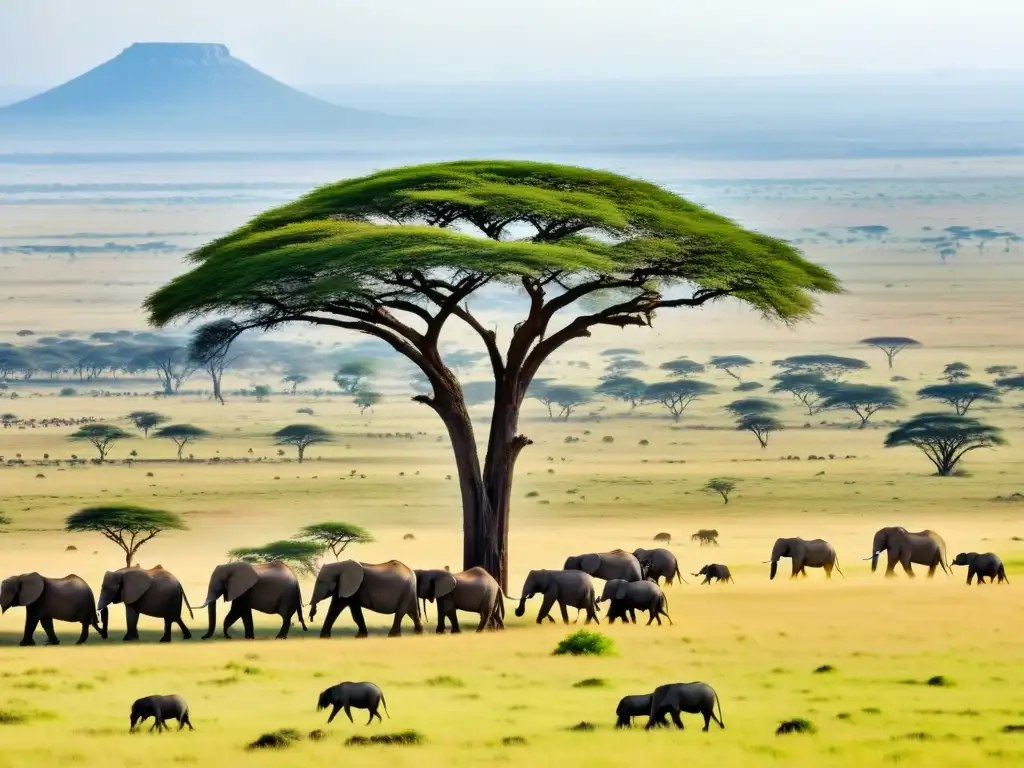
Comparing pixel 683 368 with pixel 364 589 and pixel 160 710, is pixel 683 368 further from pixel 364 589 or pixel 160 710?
pixel 160 710

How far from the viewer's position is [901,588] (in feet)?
100

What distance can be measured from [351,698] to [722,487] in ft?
139

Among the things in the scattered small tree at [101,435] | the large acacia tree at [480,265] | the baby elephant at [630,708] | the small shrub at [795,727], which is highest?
the large acacia tree at [480,265]

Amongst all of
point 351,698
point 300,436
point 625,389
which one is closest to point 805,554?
point 351,698

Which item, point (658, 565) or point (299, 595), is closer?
point (299, 595)

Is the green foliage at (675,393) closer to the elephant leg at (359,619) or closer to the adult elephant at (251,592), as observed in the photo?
the elephant leg at (359,619)

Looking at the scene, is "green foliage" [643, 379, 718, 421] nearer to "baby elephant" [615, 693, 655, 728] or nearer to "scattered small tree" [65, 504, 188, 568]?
"scattered small tree" [65, 504, 188, 568]

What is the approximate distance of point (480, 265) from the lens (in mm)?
25391

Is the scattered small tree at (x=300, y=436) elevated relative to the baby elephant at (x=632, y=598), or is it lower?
elevated

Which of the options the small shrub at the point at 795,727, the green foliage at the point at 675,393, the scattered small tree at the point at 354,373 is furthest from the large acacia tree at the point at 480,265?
the scattered small tree at the point at 354,373

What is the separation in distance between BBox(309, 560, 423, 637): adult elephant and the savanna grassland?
0.43 m

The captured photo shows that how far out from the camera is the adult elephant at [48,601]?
23766 mm

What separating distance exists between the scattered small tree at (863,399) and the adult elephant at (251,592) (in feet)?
202

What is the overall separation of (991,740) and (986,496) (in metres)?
44.7
